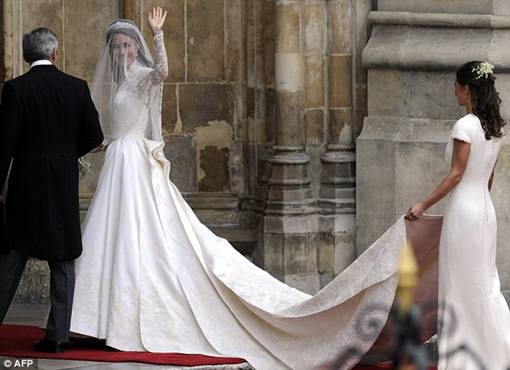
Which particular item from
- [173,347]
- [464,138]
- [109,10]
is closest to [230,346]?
[173,347]

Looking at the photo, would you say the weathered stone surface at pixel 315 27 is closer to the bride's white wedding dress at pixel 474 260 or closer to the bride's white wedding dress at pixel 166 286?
the bride's white wedding dress at pixel 166 286

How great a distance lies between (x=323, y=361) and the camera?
7273 mm

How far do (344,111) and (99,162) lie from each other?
1.89 metres

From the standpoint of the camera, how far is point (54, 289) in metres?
7.45

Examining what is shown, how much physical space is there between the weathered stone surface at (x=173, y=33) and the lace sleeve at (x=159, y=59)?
7.71 feet

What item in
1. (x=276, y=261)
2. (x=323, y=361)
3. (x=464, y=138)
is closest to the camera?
(x=464, y=138)

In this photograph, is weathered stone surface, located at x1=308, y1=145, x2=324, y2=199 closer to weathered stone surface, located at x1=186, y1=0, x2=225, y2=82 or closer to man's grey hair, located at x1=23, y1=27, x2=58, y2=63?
weathered stone surface, located at x1=186, y1=0, x2=225, y2=82

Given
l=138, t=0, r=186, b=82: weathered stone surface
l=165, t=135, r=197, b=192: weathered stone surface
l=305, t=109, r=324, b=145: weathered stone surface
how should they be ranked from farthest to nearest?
l=165, t=135, r=197, b=192: weathered stone surface
l=138, t=0, r=186, b=82: weathered stone surface
l=305, t=109, r=324, b=145: weathered stone surface

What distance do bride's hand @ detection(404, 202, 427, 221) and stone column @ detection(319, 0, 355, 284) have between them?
287 cm

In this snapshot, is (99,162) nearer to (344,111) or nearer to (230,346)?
(344,111)

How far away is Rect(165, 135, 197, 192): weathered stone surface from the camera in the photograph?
33.7 feet

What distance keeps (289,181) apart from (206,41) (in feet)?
4.30

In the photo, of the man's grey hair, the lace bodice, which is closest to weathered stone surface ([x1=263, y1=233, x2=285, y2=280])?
the lace bodice

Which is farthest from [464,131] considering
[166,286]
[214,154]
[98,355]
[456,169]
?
[214,154]
